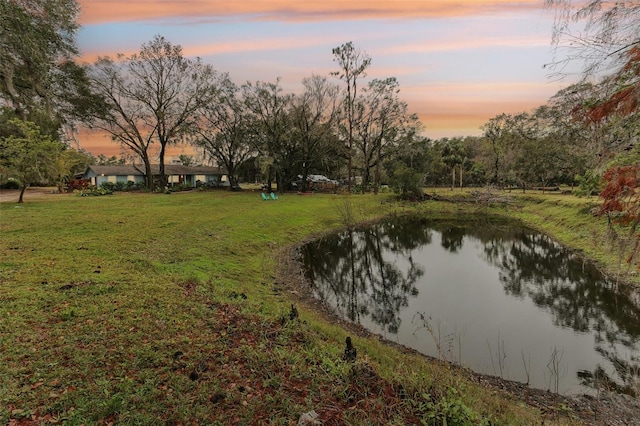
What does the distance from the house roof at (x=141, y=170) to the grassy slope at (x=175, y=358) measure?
4408 centimetres

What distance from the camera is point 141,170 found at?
172 ft

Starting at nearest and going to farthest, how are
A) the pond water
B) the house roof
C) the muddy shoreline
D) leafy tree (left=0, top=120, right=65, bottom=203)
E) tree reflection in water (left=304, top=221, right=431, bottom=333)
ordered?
the muddy shoreline
the pond water
tree reflection in water (left=304, top=221, right=431, bottom=333)
leafy tree (left=0, top=120, right=65, bottom=203)
the house roof

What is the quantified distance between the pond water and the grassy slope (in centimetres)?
122

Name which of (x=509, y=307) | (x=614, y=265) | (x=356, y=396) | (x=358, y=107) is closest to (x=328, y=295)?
(x=509, y=307)

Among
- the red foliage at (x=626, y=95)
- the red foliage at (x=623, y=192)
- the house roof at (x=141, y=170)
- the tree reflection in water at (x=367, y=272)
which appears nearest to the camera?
the red foliage at (x=626, y=95)

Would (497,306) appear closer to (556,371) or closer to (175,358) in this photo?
(556,371)

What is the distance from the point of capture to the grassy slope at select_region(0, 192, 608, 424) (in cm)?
Answer: 388

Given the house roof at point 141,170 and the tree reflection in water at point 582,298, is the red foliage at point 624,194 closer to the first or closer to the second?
the tree reflection in water at point 582,298

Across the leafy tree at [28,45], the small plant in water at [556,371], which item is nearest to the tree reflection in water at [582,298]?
the small plant in water at [556,371]

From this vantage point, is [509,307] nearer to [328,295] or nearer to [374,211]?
[328,295]

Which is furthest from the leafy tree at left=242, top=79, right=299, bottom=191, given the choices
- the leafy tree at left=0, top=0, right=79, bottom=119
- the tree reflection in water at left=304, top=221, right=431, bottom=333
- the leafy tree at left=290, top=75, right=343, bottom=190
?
the leafy tree at left=0, top=0, right=79, bottom=119

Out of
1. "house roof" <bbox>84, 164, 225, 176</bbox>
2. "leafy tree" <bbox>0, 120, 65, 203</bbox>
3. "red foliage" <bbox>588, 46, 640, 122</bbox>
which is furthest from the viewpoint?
"house roof" <bbox>84, 164, 225, 176</bbox>

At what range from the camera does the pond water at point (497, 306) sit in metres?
7.73

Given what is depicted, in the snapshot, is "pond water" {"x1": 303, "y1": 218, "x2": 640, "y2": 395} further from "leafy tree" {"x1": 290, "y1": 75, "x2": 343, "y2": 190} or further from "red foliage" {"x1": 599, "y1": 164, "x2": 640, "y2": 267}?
"leafy tree" {"x1": 290, "y1": 75, "x2": 343, "y2": 190}
